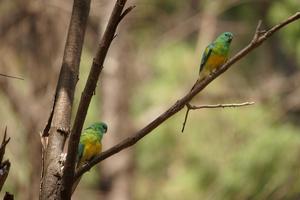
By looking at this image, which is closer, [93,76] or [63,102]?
[93,76]

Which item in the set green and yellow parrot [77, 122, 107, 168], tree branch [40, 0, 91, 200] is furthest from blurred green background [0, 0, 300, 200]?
tree branch [40, 0, 91, 200]

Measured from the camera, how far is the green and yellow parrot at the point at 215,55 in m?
3.49

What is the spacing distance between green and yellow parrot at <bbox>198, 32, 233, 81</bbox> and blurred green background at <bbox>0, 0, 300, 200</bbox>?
99.9 inches

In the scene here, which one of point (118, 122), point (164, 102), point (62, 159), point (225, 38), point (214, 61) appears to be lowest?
point (62, 159)

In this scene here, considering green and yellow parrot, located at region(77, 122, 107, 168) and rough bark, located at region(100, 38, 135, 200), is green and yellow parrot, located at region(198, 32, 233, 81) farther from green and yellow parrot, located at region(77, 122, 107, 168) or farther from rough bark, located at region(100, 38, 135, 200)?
rough bark, located at region(100, 38, 135, 200)

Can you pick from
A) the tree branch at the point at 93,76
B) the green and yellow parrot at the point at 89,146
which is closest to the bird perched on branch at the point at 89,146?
the green and yellow parrot at the point at 89,146

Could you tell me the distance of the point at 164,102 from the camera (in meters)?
10.3

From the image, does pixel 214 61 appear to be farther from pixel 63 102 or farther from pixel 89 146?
pixel 63 102

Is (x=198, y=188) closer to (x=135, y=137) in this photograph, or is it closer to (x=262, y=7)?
(x=262, y=7)

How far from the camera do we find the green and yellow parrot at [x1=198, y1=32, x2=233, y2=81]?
11.4ft

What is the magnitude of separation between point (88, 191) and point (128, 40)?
227 centimetres

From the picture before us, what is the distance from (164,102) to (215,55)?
674 cm

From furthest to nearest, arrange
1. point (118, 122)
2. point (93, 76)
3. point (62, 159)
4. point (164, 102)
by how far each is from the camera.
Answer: point (164, 102)
point (118, 122)
point (62, 159)
point (93, 76)

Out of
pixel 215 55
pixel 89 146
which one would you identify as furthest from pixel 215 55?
pixel 89 146
